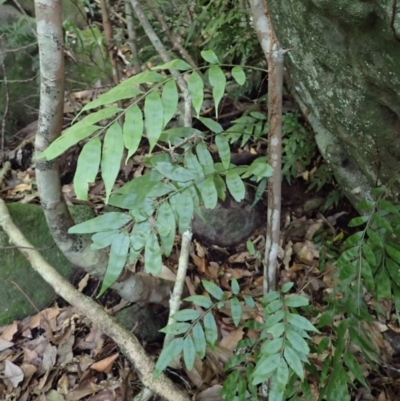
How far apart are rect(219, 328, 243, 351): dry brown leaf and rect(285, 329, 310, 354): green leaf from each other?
0.97 m

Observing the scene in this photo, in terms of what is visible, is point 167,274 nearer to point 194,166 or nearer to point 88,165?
point 194,166

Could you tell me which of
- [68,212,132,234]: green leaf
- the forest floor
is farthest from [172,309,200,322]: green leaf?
the forest floor

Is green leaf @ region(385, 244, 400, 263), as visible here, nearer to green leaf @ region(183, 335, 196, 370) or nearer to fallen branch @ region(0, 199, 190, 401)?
green leaf @ region(183, 335, 196, 370)

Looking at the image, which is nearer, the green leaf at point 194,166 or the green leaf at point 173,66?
the green leaf at point 173,66

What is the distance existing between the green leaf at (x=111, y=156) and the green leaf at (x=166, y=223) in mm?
238

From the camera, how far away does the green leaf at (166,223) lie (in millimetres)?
1195

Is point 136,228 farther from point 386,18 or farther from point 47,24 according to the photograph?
point 386,18

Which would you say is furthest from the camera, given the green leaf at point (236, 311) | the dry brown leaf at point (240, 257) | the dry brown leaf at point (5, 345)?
the dry brown leaf at point (240, 257)

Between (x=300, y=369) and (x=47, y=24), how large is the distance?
49.8 inches

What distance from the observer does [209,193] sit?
1231mm

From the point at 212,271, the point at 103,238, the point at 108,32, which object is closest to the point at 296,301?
the point at 103,238

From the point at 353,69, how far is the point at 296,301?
945mm

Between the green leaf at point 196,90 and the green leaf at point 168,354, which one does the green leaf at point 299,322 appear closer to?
the green leaf at point 168,354

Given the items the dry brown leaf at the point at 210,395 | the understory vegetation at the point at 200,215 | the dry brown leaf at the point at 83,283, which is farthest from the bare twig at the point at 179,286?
the dry brown leaf at the point at 83,283
